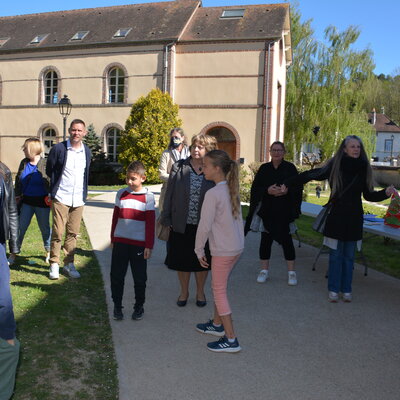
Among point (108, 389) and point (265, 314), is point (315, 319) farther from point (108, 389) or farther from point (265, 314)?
point (108, 389)

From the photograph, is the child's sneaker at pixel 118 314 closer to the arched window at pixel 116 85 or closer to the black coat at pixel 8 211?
the black coat at pixel 8 211

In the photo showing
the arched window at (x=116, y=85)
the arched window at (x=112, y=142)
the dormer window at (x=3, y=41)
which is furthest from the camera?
the dormer window at (x=3, y=41)

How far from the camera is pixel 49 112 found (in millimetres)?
25922

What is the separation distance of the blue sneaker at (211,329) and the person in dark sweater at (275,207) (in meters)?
1.79

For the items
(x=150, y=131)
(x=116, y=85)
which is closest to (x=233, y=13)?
(x=116, y=85)

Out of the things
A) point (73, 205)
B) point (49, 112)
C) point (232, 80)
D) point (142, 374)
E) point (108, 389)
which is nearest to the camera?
point (108, 389)

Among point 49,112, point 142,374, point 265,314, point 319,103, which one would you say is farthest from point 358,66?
point 142,374

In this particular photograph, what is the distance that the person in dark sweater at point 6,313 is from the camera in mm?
2805

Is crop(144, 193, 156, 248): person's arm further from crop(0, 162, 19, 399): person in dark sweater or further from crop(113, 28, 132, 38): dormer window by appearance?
crop(113, 28, 132, 38): dormer window

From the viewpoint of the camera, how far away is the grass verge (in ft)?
10.5

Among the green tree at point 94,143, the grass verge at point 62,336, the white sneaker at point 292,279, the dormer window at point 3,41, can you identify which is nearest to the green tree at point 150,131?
the green tree at point 94,143

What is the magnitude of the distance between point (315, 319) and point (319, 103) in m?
24.1

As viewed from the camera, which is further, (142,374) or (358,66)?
(358,66)

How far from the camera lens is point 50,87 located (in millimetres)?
25953
